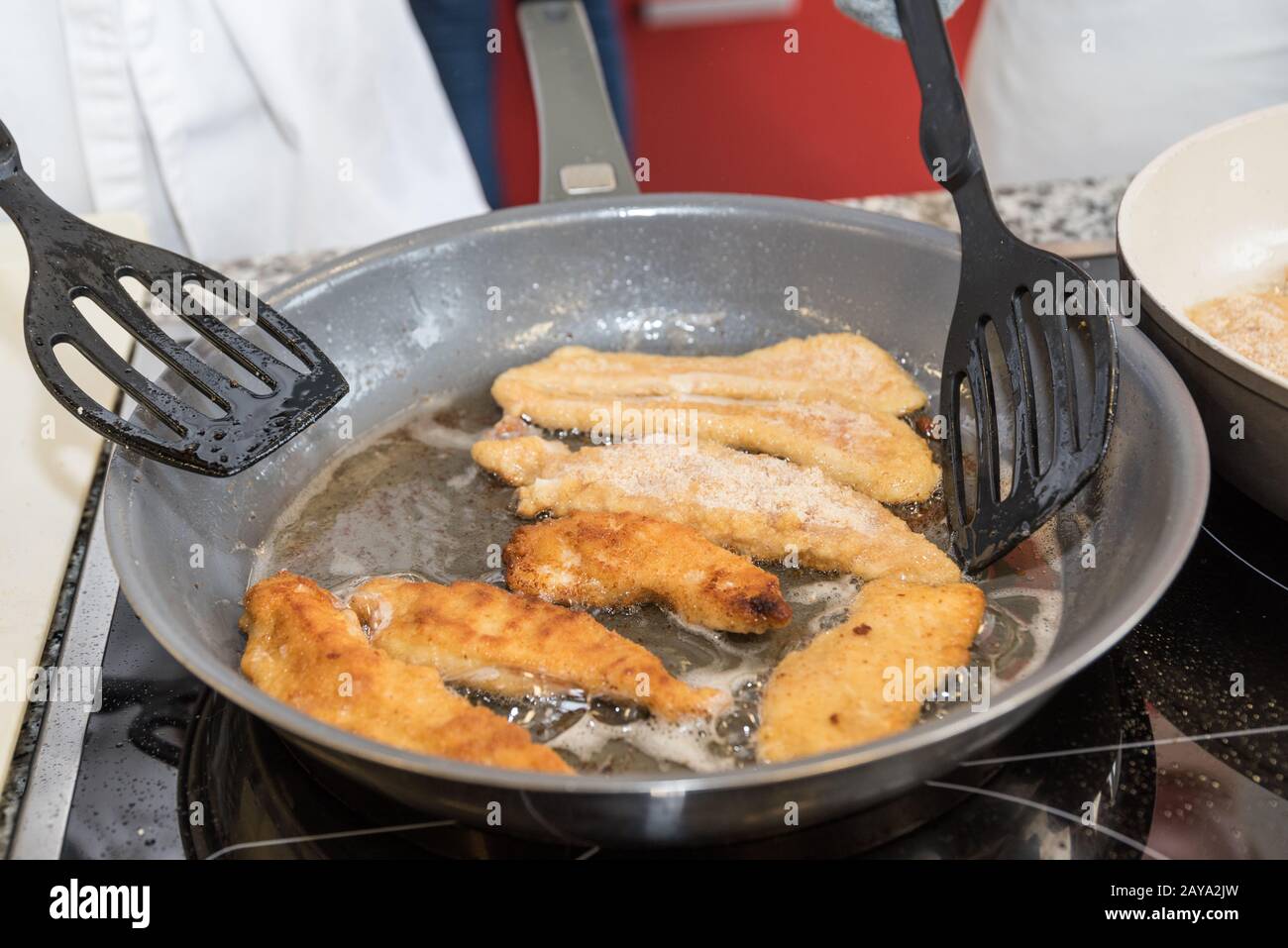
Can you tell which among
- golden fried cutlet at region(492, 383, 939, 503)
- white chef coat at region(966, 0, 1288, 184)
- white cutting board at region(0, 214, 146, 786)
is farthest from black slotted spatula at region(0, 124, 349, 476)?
white chef coat at region(966, 0, 1288, 184)

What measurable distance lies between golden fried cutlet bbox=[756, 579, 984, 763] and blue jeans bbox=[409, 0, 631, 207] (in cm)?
153

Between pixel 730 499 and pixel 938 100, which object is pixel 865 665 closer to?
pixel 730 499

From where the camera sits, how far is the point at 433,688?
1.00 metres

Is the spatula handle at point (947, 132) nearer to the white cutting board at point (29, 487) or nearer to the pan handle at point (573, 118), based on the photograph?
the pan handle at point (573, 118)

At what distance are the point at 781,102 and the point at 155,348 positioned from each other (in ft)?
9.09

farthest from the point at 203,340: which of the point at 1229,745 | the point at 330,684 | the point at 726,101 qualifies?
the point at 726,101

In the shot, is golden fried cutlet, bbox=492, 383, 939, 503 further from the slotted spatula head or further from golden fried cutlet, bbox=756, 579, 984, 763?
golden fried cutlet, bbox=756, 579, 984, 763

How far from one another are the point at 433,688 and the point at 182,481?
1.30 ft

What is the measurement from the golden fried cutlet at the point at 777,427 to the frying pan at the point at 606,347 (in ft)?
0.44

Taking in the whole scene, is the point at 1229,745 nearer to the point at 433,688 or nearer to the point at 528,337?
the point at 433,688

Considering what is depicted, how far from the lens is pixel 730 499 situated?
1262 mm

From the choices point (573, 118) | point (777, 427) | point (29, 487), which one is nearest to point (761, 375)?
point (777, 427)

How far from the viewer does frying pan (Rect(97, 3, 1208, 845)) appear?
835 mm

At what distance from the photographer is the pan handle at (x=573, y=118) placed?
1.59 metres
